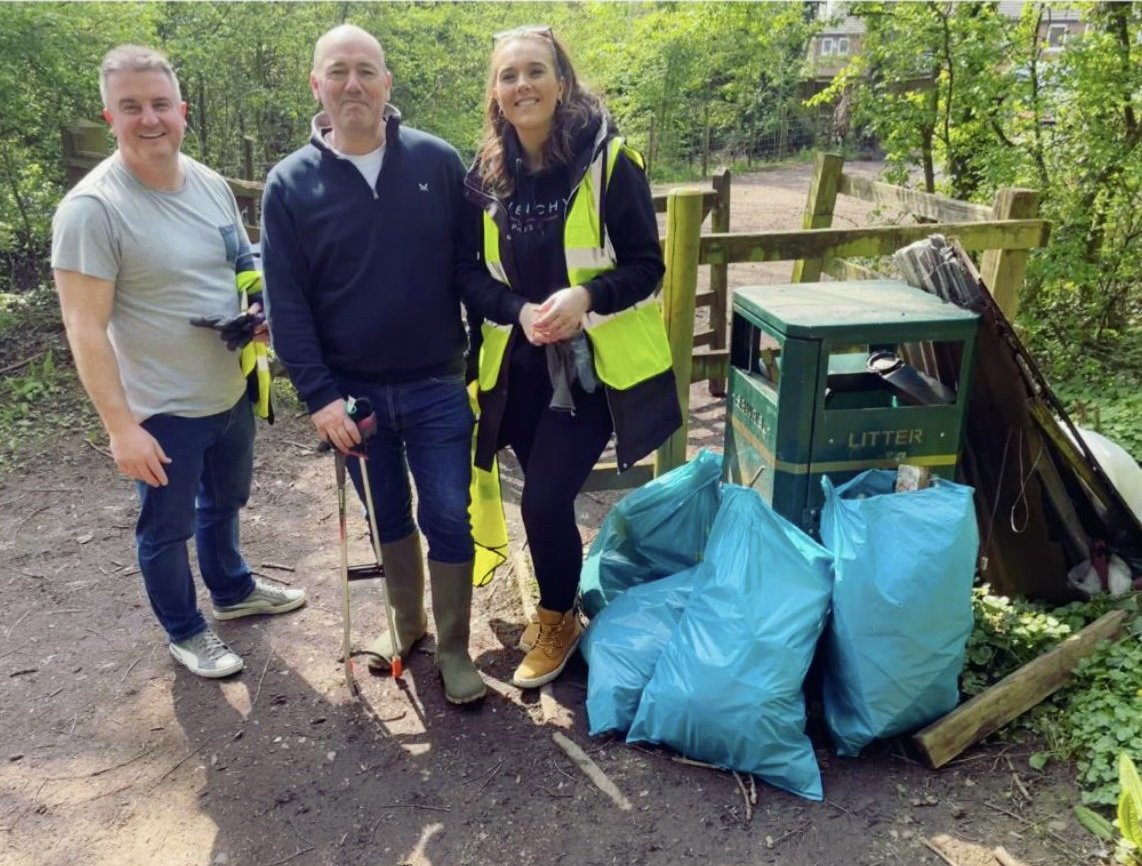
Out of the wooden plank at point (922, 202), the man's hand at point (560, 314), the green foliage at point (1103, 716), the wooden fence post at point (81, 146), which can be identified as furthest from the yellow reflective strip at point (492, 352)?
the wooden fence post at point (81, 146)

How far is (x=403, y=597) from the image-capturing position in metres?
3.24

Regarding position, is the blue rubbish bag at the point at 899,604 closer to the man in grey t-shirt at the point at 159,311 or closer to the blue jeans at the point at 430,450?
the blue jeans at the point at 430,450

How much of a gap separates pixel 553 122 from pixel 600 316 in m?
0.57

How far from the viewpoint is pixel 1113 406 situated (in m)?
4.71

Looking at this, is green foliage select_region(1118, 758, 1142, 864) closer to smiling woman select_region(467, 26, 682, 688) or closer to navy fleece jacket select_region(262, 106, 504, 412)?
smiling woman select_region(467, 26, 682, 688)

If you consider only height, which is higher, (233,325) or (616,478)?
(233,325)

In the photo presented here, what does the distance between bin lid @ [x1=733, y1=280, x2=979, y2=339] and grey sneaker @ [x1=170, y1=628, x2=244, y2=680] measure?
2212 mm

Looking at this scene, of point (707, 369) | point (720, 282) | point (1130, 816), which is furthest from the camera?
point (720, 282)

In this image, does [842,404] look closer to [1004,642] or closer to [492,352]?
[1004,642]

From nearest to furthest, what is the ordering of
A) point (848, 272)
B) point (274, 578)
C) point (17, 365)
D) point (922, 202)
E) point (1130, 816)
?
point (1130, 816) < point (274, 578) < point (922, 202) < point (848, 272) < point (17, 365)

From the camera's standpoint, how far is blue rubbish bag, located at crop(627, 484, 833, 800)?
2.51 m

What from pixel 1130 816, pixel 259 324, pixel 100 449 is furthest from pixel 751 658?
pixel 100 449

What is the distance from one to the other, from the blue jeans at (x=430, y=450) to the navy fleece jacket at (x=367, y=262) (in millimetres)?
69

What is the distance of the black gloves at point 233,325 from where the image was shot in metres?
2.87
